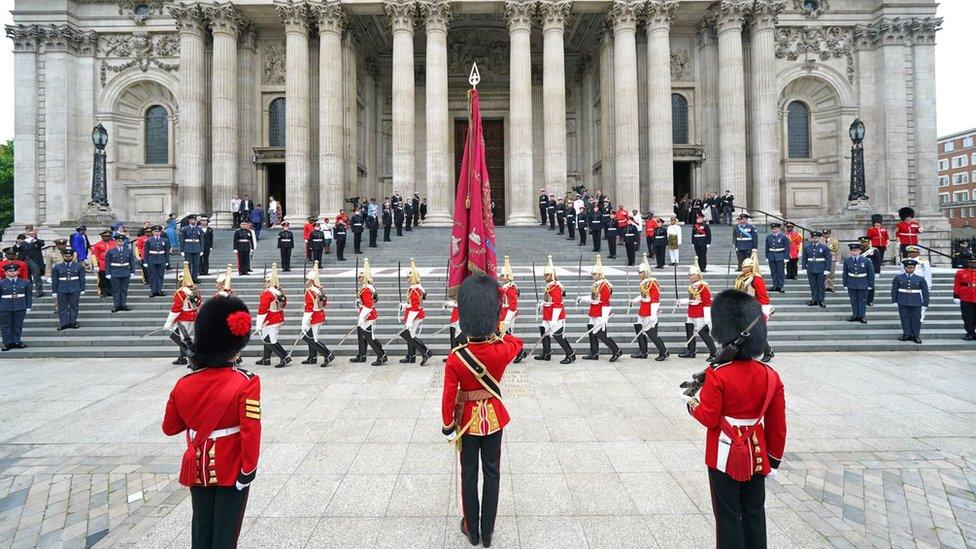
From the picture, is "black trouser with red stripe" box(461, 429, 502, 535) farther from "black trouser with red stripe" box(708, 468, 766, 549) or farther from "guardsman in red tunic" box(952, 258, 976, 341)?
"guardsman in red tunic" box(952, 258, 976, 341)

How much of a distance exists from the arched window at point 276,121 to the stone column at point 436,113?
9152 mm

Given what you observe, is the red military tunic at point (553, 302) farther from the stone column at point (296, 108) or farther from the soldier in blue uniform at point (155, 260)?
the stone column at point (296, 108)

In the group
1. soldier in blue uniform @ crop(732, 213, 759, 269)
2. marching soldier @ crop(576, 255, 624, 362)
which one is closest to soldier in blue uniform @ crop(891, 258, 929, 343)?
soldier in blue uniform @ crop(732, 213, 759, 269)

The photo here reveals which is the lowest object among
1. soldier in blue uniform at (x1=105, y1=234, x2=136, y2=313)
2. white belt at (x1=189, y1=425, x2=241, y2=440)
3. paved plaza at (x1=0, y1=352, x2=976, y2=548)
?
paved plaza at (x1=0, y1=352, x2=976, y2=548)

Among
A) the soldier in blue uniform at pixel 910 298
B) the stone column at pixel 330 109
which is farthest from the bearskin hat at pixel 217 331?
the stone column at pixel 330 109

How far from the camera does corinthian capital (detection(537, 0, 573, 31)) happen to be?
→ 24969 mm

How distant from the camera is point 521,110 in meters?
25.0

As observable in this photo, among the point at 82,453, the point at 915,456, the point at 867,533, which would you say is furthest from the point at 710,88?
the point at 82,453

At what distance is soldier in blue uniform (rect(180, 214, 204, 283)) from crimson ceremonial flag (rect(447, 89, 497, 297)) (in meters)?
13.7

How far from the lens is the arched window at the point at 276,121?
28.3m

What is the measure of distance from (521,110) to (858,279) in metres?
17.0

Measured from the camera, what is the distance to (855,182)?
797 inches

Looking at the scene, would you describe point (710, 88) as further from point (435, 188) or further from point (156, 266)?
point (156, 266)

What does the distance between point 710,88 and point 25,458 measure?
1211 inches
